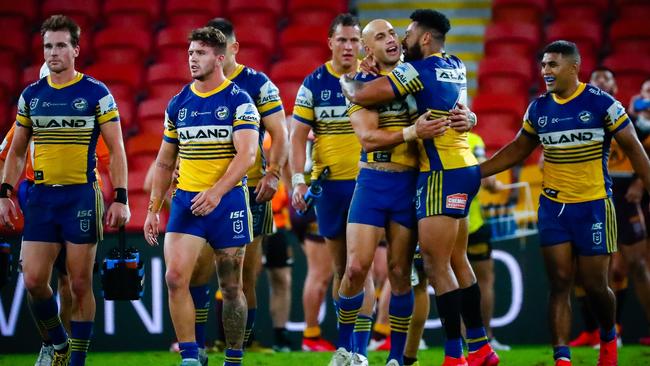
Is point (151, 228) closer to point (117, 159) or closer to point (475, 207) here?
point (117, 159)

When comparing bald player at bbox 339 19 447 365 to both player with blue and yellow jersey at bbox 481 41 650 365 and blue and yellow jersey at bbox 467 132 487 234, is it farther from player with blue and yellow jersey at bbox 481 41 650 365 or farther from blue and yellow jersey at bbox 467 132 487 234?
blue and yellow jersey at bbox 467 132 487 234

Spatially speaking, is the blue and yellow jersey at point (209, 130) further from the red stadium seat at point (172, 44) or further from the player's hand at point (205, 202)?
the red stadium seat at point (172, 44)

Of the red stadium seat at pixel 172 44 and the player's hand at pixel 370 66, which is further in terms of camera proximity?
the red stadium seat at pixel 172 44

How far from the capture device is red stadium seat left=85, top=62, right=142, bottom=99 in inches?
540

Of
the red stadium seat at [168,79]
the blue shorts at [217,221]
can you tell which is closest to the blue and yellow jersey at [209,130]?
the blue shorts at [217,221]

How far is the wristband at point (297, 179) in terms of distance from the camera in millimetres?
7848

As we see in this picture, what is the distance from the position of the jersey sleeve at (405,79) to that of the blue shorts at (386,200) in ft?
1.91

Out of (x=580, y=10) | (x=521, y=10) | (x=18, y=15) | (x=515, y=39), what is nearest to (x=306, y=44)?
(x=515, y=39)

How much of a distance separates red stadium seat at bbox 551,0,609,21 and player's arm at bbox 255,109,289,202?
7.63 metres

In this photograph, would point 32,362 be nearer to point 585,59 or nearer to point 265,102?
point 265,102

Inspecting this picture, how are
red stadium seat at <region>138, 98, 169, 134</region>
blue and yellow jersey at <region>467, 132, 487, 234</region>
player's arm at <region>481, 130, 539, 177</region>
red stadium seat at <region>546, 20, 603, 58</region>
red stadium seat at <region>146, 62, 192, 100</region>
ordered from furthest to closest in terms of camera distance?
1. red stadium seat at <region>546, 20, 603, 58</region>
2. red stadium seat at <region>146, 62, 192, 100</region>
3. red stadium seat at <region>138, 98, 169, 134</region>
4. blue and yellow jersey at <region>467, 132, 487, 234</region>
5. player's arm at <region>481, 130, 539, 177</region>

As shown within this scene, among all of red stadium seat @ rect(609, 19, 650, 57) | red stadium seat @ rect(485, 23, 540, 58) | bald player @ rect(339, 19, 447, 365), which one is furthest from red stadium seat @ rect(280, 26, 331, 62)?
bald player @ rect(339, 19, 447, 365)

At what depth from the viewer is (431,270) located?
6820mm

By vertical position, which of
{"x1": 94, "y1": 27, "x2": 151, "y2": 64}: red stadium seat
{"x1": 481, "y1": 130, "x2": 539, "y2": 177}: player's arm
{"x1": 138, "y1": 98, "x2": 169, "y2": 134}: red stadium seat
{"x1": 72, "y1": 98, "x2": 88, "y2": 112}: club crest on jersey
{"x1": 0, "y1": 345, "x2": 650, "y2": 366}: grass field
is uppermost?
{"x1": 94, "y1": 27, "x2": 151, "y2": 64}: red stadium seat
